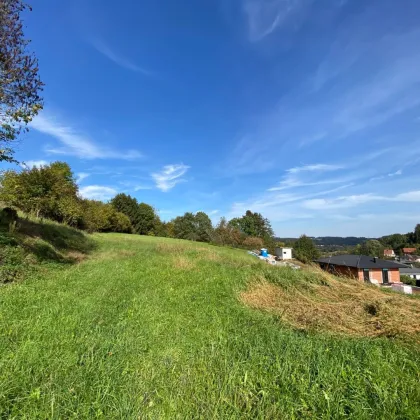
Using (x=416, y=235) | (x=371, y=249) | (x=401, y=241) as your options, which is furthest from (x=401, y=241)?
(x=371, y=249)

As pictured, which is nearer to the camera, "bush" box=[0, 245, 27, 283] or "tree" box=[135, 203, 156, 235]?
"bush" box=[0, 245, 27, 283]

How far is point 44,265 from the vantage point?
9.86 meters

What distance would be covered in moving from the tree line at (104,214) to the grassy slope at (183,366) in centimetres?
1098

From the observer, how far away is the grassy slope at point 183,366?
8.60 ft

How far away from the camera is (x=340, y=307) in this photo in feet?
20.1

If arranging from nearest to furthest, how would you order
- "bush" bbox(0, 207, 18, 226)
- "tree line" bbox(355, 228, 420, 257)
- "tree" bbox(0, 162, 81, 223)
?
"bush" bbox(0, 207, 18, 226), "tree" bbox(0, 162, 81, 223), "tree line" bbox(355, 228, 420, 257)

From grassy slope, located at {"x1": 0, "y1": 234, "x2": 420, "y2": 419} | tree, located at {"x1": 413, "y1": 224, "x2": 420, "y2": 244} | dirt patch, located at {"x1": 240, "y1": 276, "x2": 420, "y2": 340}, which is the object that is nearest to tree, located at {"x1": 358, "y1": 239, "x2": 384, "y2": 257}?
tree, located at {"x1": 413, "y1": 224, "x2": 420, "y2": 244}

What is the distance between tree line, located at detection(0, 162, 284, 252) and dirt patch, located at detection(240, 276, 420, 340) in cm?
1265

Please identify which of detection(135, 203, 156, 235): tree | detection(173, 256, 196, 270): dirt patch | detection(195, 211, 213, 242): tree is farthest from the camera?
detection(195, 211, 213, 242): tree

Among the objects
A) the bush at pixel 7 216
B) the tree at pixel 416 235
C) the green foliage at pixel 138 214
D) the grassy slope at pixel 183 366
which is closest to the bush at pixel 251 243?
the green foliage at pixel 138 214

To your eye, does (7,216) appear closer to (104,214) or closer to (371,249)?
(104,214)

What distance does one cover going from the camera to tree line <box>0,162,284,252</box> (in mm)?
17984

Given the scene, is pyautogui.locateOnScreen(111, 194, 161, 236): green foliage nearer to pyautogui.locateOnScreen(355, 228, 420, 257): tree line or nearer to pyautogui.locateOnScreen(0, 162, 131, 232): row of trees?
pyautogui.locateOnScreen(0, 162, 131, 232): row of trees

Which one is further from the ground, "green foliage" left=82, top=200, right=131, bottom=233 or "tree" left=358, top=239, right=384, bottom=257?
"green foliage" left=82, top=200, right=131, bottom=233
